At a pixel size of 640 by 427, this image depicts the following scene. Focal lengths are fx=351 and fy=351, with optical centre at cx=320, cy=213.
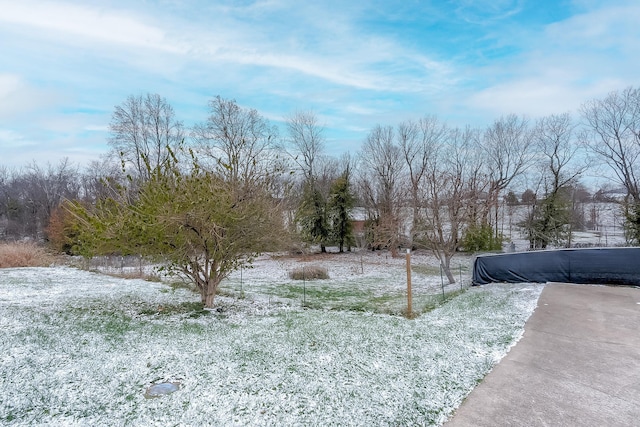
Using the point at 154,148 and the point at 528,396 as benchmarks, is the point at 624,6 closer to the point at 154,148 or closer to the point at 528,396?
the point at 528,396

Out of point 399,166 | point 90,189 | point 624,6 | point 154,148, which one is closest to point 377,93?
point 624,6

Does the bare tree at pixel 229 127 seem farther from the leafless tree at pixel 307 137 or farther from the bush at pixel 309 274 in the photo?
the bush at pixel 309 274

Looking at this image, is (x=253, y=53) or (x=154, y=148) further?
(x=154, y=148)

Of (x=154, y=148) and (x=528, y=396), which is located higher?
(x=154, y=148)

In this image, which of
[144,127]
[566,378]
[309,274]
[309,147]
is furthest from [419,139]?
[566,378]

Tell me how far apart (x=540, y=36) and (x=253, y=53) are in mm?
8979

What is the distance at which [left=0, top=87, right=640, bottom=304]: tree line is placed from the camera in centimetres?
675

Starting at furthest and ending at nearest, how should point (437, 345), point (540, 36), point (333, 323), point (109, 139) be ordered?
point (109, 139), point (540, 36), point (333, 323), point (437, 345)

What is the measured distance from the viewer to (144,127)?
27.8 m

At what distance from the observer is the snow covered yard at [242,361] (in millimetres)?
3115

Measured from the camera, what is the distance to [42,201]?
37.1 m

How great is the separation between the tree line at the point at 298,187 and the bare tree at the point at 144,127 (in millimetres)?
90

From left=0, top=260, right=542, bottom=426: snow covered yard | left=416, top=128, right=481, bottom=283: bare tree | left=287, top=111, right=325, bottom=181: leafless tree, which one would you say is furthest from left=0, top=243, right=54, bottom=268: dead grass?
left=287, top=111, right=325, bottom=181: leafless tree

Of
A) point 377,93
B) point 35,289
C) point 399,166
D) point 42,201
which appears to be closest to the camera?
point 35,289
